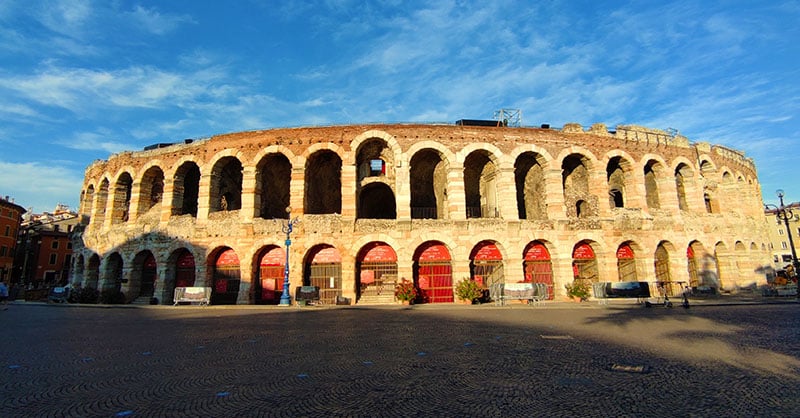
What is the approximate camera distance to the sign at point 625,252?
2462 cm

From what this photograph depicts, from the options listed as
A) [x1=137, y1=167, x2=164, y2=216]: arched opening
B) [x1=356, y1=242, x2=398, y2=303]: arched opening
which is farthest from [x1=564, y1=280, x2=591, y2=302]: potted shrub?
[x1=137, y1=167, x2=164, y2=216]: arched opening

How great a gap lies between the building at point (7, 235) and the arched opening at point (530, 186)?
2528 inches

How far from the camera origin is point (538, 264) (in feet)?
77.3

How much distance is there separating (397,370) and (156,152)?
27166mm

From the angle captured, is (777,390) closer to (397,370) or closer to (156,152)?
(397,370)

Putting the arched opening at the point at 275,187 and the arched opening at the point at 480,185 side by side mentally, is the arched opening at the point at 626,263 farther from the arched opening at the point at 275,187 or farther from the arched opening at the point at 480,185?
the arched opening at the point at 275,187

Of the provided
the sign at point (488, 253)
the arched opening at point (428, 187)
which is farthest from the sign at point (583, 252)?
the arched opening at point (428, 187)

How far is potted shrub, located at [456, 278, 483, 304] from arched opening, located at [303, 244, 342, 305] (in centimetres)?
702

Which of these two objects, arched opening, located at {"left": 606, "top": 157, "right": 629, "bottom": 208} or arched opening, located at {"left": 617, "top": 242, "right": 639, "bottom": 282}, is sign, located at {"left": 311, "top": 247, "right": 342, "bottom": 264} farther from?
arched opening, located at {"left": 606, "top": 157, "right": 629, "bottom": 208}

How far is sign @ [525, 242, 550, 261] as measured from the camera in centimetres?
2345

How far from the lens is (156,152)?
26.5 metres

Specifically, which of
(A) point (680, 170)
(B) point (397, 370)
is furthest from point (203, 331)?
(A) point (680, 170)

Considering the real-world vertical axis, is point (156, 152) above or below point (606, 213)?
above

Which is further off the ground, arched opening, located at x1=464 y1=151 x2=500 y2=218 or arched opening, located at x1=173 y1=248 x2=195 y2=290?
arched opening, located at x1=464 y1=151 x2=500 y2=218
